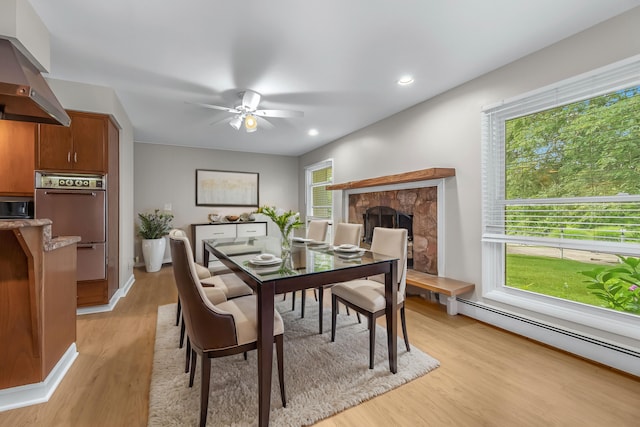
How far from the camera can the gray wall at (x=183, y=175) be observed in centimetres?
530

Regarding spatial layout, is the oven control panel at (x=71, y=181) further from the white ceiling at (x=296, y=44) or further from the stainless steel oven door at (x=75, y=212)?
the white ceiling at (x=296, y=44)

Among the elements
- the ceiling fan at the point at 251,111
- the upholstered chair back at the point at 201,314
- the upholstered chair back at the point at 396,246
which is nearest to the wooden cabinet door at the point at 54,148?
the ceiling fan at the point at 251,111

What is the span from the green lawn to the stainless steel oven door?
4.36m

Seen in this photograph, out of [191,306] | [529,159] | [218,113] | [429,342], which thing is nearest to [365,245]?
[429,342]

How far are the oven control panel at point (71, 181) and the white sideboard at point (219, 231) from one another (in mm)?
2413

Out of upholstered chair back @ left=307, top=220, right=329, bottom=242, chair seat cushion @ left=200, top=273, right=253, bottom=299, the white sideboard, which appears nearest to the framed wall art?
the white sideboard

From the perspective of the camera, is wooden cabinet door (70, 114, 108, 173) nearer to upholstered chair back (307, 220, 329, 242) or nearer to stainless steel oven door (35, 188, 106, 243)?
stainless steel oven door (35, 188, 106, 243)

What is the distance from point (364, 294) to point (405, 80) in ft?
7.41

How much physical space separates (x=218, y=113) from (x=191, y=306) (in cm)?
311

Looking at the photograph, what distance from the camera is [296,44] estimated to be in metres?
2.21

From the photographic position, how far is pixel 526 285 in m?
2.58

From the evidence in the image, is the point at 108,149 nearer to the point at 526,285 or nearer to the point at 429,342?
the point at 429,342

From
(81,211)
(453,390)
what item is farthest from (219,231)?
(453,390)

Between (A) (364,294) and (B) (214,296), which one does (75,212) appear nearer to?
(B) (214,296)
